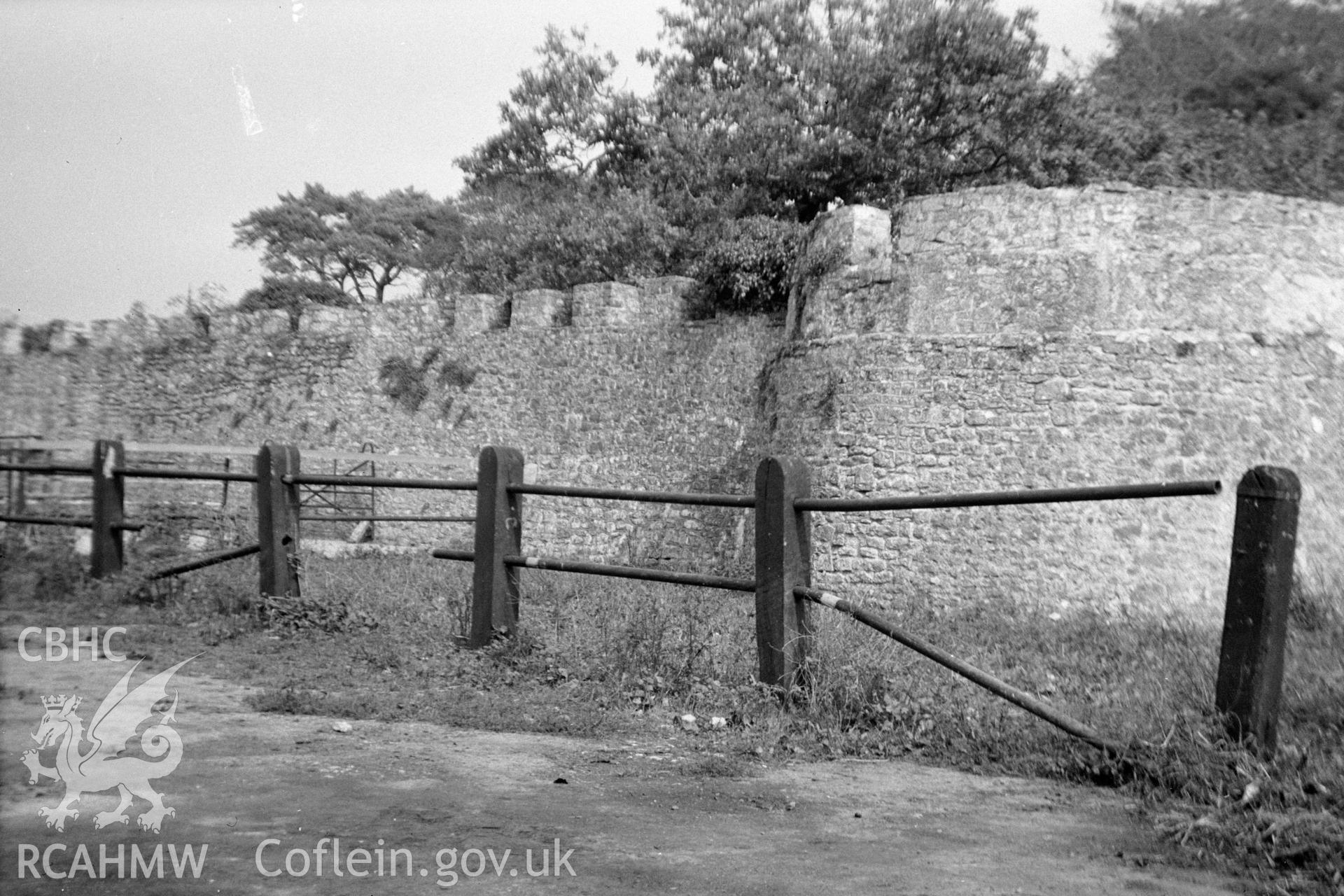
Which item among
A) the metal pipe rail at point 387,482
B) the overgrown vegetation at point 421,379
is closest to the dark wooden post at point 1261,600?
the metal pipe rail at point 387,482

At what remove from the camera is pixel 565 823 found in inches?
123

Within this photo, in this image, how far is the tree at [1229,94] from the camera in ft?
45.1

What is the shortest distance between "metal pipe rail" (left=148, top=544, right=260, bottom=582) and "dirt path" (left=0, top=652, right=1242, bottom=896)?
249 cm

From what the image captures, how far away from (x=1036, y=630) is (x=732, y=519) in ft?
15.5

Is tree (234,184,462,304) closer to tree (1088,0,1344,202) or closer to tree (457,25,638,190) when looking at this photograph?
tree (457,25,638,190)

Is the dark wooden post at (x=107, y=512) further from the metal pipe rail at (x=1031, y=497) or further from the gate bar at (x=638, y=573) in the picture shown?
the metal pipe rail at (x=1031, y=497)

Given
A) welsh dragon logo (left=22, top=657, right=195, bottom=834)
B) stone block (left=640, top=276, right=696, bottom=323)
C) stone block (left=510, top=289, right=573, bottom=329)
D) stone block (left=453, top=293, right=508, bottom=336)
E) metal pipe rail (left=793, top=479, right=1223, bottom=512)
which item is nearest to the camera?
welsh dragon logo (left=22, top=657, right=195, bottom=834)

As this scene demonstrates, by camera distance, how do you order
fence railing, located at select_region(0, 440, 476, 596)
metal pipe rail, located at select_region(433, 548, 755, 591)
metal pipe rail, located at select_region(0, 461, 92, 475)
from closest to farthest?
1. metal pipe rail, located at select_region(433, 548, 755, 591)
2. fence railing, located at select_region(0, 440, 476, 596)
3. metal pipe rail, located at select_region(0, 461, 92, 475)

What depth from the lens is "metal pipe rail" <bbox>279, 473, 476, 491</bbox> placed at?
570cm

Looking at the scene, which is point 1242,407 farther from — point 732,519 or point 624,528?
point 624,528

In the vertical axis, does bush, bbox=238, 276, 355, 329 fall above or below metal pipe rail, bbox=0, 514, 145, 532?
above

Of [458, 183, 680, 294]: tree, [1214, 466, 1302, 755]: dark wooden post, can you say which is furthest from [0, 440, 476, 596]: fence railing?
[458, 183, 680, 294]: tree

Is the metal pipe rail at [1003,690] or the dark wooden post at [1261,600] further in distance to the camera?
the metal pipe rail at [1003,690]

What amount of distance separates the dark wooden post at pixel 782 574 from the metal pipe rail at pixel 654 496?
10 cm
